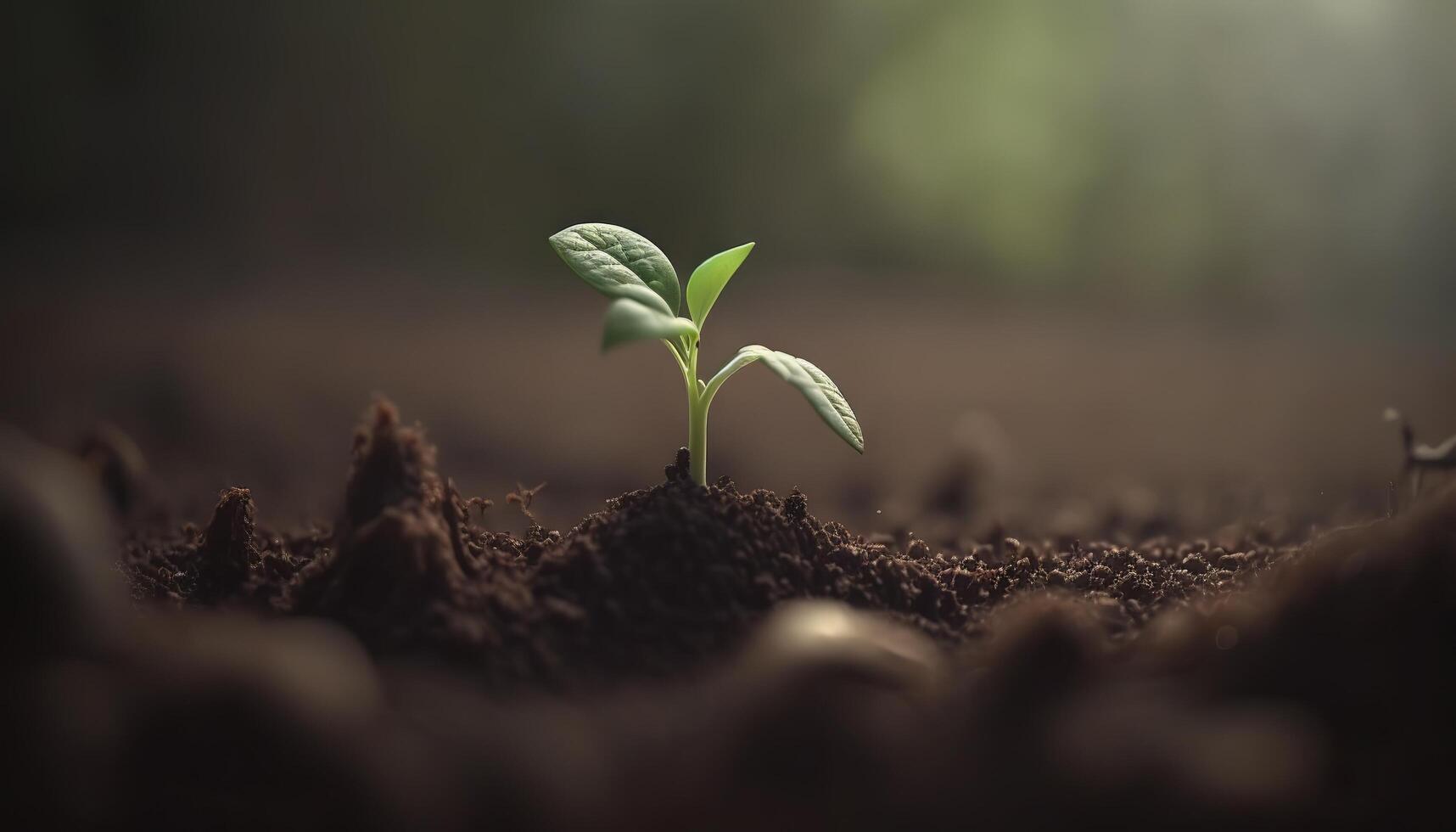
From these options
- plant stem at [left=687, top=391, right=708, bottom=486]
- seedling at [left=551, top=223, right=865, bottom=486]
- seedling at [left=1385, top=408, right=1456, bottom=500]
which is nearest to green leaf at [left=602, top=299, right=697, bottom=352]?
seedling at [left=551, top=223, right=865, bottom=486]

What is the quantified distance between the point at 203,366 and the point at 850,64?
8.04 ft

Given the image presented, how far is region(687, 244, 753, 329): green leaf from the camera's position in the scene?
82 cm

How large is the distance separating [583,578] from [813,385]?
0.21 meters

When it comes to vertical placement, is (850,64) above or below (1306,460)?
above

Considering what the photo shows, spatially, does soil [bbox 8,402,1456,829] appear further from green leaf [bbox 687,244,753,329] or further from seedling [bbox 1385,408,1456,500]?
seedling [bbox 1385,408,1456,500]

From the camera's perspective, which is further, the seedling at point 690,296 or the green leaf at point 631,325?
the seedling at point 690,296

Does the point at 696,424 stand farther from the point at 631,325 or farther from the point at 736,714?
the point at 736,714

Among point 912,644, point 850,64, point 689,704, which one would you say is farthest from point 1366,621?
point 850,64

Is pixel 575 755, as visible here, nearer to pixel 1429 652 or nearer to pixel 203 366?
pixel 1429 652

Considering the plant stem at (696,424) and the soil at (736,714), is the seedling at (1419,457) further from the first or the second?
the plant stem at (696,424)

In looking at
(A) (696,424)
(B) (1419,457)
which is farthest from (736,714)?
(B) (1419,457)

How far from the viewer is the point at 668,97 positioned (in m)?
3.77

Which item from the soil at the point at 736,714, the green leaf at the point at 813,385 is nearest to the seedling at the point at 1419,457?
the soil at the point at 736,714

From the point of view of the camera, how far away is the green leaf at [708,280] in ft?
2.69
